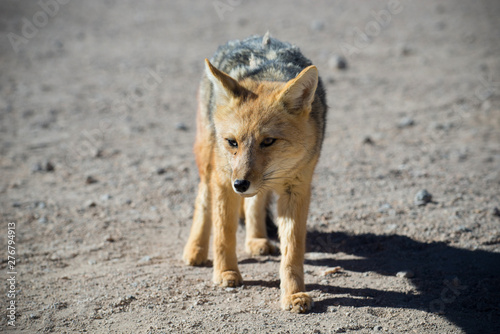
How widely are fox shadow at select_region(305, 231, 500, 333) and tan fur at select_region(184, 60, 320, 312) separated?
566 millimetres

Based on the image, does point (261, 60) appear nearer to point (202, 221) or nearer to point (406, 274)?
point (202, 221)

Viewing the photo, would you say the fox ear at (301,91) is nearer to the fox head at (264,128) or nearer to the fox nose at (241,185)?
the fox head at (264,128)

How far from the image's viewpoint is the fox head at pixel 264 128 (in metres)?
3.64

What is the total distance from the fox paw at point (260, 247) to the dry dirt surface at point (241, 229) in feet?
0.37

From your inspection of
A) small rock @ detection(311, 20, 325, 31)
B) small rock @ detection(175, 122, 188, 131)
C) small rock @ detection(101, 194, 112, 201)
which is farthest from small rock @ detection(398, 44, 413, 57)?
small rock @ detection(101, 194, 112, 201)

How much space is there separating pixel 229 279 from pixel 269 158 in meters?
1.21

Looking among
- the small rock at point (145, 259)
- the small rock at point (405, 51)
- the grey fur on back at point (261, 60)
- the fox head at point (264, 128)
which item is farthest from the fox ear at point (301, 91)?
the small rock at point (405, 51)

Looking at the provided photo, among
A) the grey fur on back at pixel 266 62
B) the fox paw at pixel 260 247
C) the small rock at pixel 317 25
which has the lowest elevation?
the fox paw at pixel 260 247

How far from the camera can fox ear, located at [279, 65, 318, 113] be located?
12.0ft

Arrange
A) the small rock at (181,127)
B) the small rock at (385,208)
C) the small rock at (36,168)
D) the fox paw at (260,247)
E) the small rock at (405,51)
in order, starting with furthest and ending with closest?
the small rock at (405,51) → the small rock at (181,127) → the small rock at (36,168) → the small rock at (385,208) → the fox paw at (260,247)

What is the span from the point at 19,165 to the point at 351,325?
222 inches

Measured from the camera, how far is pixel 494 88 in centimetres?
980

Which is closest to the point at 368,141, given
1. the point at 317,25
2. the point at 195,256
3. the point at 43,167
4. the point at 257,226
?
the point at 257,226

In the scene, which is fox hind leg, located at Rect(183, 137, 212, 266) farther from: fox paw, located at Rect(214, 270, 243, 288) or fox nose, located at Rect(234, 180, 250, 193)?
fox nose, located at Rect(234, 180, 250, 193)
